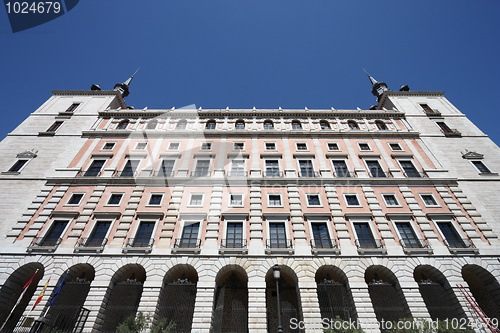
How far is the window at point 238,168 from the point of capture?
2511 centimetres

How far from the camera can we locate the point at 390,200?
75.2 ft

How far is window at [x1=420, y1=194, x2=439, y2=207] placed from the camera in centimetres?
2248

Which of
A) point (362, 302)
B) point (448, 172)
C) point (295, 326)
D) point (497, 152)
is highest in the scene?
point (497, 152)

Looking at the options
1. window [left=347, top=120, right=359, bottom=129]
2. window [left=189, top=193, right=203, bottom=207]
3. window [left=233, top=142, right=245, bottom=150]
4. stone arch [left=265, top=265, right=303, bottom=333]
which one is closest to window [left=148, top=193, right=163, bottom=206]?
window [left=189, top=193, right=203, bottom=207]

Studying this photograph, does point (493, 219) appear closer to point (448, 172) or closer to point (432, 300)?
point (448, 172)

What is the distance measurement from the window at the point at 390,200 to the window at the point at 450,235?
11.4ft

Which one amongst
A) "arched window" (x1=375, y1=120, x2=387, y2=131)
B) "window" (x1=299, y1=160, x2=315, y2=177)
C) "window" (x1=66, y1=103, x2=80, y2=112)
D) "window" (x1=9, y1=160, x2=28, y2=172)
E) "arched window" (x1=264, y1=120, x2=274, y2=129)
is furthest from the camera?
"window" (x1=66, y1=103, x2=80, y2=112)

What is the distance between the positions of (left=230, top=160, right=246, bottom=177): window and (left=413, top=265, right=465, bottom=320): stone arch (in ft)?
53.3

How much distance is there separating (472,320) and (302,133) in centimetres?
2087

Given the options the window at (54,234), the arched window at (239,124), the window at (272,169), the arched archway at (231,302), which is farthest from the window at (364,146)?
the window at (54,234)

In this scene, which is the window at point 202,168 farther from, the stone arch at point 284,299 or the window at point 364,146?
the window at point 364,146

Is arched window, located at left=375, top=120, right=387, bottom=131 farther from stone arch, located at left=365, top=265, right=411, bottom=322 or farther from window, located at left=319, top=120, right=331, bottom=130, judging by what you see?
stone arch, located at left=365, top=265, right=411, bottom=322

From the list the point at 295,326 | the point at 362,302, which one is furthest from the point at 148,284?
the point at 362,302

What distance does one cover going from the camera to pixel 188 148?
28.2m
